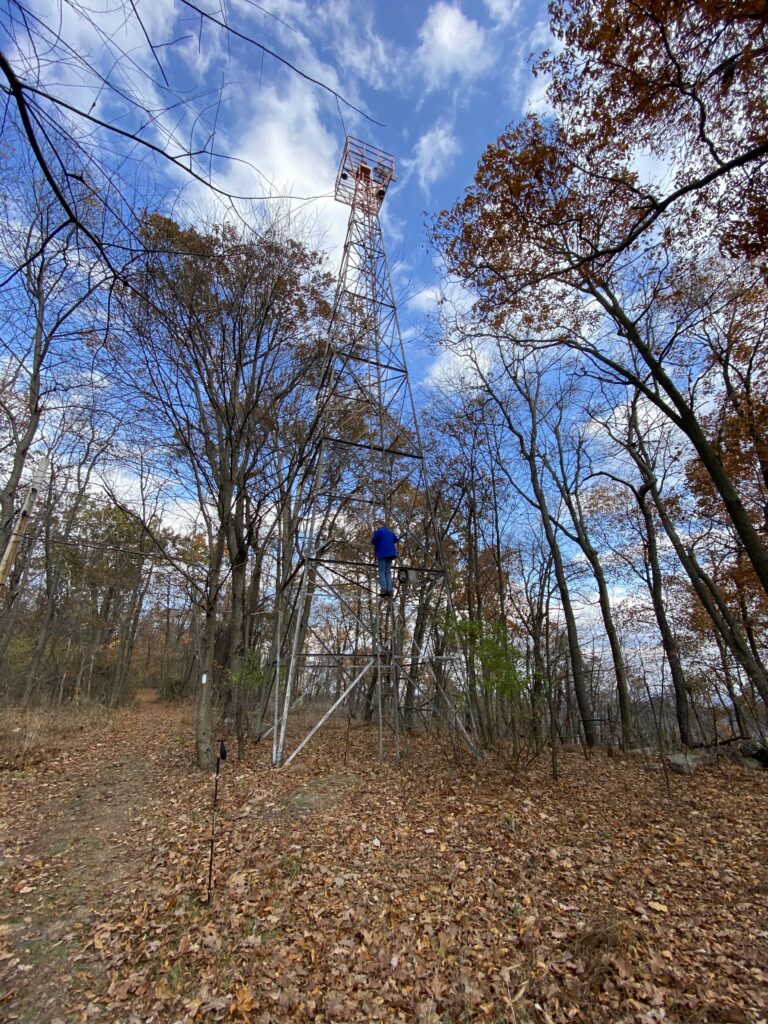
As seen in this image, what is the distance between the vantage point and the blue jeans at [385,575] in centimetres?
797

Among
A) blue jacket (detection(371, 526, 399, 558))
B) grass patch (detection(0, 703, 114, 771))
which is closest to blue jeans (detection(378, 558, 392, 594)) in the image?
blue jacket (detection(371, 526, 399, 558))

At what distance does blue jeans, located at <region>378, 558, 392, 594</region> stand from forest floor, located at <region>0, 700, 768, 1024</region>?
3.13m

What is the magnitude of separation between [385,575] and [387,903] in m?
4.81

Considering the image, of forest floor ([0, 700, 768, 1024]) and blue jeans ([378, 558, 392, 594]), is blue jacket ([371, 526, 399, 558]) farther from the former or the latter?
forest floor ([0, 700, 768, 1024])

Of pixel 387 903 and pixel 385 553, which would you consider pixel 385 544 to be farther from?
pixel 387 903

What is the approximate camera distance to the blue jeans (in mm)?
7969

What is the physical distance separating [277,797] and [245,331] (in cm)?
843

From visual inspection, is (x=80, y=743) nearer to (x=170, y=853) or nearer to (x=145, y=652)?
(x=170, y=853)

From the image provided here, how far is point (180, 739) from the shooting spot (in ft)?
39.7

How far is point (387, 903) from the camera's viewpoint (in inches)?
155

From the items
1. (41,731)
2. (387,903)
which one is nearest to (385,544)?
(387,903)

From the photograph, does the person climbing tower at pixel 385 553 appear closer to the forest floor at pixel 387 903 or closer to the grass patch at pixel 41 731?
the forest floor at pixel 387 903

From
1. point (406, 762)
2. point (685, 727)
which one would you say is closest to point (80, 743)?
point (406, 762)

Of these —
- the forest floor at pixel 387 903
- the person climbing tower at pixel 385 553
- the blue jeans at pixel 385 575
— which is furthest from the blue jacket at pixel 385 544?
the forest floor at pixel 387 903
